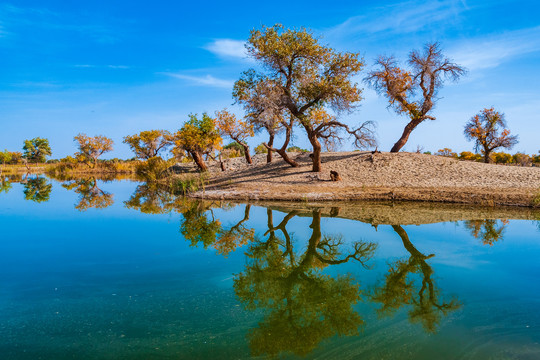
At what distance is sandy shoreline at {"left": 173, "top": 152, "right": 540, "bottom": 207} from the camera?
17.1 m

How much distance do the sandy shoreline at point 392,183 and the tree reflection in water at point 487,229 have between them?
3.83 metres

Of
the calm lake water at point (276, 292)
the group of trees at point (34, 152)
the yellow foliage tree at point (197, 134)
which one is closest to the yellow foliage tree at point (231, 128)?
the yellow foliage tree at point (197, 134)

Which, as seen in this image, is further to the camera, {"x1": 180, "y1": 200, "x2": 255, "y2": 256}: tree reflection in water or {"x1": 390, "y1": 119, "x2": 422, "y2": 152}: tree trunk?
{"x1": 390, "y1": 119, "x2": 422, "y2": 152}: tree trunk

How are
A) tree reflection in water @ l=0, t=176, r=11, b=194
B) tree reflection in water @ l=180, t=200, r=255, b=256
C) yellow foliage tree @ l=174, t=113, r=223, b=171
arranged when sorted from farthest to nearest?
yellow foliage tree @ l=174, t=113, r=223, b=171
tree reflection in water @ l=0, t=176, r=11, b=194
tree reflection in water @ l=180, t=200, r=255, b=256

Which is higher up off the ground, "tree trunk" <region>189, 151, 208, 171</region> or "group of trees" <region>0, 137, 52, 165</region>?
"group of trees" <region>0, 137, 52, 165</region>

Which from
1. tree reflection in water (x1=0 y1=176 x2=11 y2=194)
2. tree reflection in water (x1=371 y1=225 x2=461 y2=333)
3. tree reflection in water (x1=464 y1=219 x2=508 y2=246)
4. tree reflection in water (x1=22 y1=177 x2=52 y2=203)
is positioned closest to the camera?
tree reflection in water (x1=371 y1=225 x2=461 y2=333)

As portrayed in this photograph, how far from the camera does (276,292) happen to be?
6488 millimetres

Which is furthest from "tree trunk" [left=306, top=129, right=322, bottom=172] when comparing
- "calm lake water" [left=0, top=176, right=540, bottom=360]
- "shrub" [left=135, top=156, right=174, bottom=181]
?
Answer: "shrub" [left=135, top=156, right=174, bottom=181]

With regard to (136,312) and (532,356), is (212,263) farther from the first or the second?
(532,356)

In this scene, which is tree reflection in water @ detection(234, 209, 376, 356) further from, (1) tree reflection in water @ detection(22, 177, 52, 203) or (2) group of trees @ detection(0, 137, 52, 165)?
(2) group of trees @ detection(0, 137, 52, 165)

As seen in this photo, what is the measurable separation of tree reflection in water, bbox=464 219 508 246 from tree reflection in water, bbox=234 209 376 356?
3.85m

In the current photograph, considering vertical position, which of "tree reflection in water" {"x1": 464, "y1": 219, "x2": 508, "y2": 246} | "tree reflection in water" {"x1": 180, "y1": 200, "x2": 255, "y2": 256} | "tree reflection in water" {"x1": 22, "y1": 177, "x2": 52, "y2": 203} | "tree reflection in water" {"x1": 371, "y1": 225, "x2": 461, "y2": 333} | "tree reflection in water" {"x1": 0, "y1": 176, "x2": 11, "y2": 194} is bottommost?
"tree reflection in water" {"x1": 464, "y1": 219, "x2": 508, "y2": 246}

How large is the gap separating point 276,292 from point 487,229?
8.96 m

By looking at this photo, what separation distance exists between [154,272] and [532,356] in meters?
6.89
